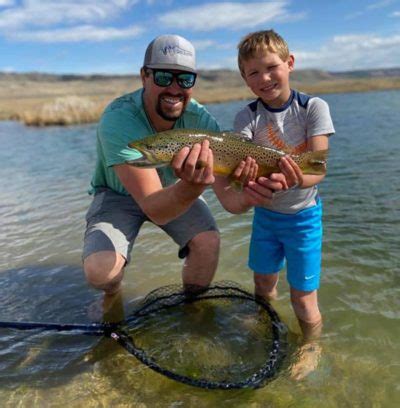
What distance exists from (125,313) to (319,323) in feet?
7.30

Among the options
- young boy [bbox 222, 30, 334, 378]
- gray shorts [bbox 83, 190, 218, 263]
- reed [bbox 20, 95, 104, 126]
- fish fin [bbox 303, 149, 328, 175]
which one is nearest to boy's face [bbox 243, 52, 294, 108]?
young boy [bbox 222, 30, 334, 378]

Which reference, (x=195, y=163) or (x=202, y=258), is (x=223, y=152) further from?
(x=202, y=258)

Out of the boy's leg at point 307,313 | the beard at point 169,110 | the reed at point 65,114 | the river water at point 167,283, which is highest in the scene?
the beard at point 169,110

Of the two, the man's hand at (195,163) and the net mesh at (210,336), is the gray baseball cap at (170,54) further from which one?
the net mesh at (210,336)

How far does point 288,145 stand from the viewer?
4078mm

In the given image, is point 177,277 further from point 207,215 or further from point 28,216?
point 28,216

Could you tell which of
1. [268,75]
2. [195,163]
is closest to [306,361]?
[195,163]

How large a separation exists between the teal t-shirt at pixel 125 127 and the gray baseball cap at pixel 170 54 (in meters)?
0.52

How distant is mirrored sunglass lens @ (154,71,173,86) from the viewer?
423 cm

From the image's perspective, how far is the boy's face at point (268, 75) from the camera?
389 centimetres

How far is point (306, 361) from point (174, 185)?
6.64 ft

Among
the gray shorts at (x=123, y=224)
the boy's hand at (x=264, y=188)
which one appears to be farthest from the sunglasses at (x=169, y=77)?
the gray shorts at (x=123, y=224)

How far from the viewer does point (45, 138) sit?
27.4 m

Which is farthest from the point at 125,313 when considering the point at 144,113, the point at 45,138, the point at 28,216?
the point at 45,138
